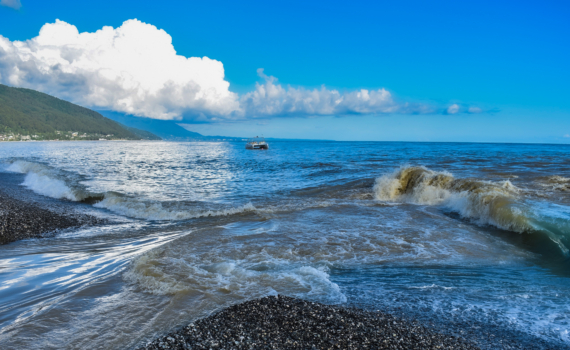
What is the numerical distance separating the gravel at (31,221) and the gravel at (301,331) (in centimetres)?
843

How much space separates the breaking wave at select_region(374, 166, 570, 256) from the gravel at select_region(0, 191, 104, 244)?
49.2 ft

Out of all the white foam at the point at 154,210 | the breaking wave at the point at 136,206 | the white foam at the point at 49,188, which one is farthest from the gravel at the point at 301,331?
the white foam at the point at 49,188

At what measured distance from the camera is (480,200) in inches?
527

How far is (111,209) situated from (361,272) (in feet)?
41.5

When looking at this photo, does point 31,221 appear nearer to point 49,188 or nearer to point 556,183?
point 49,188

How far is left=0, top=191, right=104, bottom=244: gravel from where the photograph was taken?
10.0m

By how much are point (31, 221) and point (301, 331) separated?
11576 mm

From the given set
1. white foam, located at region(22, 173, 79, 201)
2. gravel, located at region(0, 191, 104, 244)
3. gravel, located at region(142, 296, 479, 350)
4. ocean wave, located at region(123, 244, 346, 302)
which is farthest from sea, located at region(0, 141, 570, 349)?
white foam, located at region(22, 173, 79, 201)

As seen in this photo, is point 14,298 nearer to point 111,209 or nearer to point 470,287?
point 470,287

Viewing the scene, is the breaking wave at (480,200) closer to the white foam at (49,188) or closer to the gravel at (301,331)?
the gravel at (301,331)

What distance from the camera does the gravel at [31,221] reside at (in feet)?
32.8

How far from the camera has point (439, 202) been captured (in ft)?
54.6

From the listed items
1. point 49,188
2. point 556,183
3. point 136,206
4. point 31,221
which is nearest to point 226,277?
point 31,221

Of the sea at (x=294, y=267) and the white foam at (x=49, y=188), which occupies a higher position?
the sea at (x=294, y=267)
